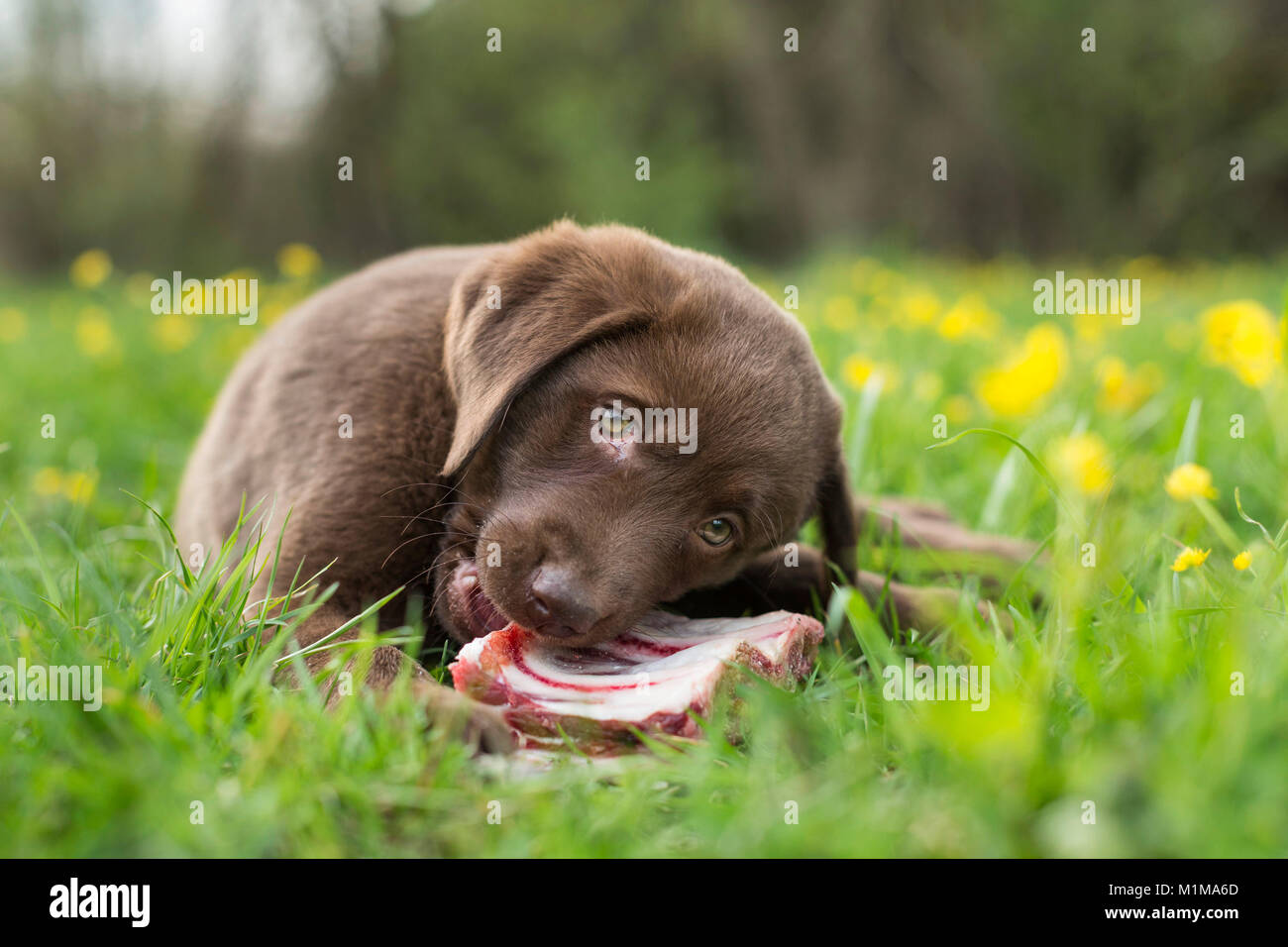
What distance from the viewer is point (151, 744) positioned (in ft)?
5.82

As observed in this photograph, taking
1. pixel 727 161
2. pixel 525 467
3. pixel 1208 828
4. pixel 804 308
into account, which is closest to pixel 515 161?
pixel 727 161

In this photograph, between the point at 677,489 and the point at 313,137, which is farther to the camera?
the point at 313,137

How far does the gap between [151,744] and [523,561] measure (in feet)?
2.85

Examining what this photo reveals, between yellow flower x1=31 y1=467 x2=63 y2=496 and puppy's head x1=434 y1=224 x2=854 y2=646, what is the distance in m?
2.16

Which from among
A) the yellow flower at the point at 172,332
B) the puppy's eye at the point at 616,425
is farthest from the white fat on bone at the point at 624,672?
the yellow flower at the point at 172,332

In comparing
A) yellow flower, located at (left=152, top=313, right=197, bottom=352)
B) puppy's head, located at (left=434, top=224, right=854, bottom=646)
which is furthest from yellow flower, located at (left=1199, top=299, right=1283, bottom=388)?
yellow flower, located at (left=152, top=313, right=197, bottom=352)

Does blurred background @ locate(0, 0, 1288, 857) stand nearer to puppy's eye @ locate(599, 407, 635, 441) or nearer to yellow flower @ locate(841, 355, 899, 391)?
yellow flower @ locate(841, 355, 899, 391)

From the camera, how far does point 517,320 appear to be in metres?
2.56

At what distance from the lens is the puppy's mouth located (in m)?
2.57

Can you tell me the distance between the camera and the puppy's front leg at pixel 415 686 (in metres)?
2.04

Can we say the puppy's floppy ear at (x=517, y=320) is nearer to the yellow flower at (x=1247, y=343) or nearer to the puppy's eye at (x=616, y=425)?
the puppy's eye at (x=616, y=425)

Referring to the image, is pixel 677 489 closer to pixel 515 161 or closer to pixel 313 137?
pixel 313 137

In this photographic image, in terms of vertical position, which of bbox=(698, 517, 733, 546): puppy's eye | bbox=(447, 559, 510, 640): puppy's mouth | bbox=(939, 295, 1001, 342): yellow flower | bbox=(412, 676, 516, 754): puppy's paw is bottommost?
bbox=(412, 676, 516, 754): puppy's paw
